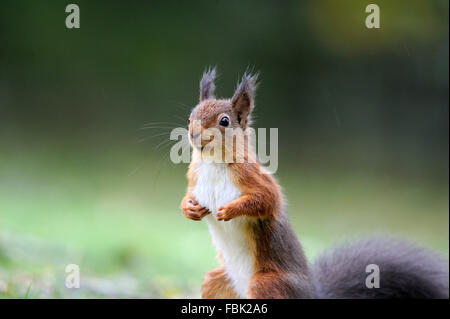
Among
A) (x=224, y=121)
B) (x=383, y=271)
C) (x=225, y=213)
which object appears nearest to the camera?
(x=225, y=213)

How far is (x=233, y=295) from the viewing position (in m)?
2.71

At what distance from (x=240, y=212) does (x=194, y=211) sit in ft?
0.63

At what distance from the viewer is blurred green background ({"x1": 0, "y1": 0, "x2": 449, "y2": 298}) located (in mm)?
6375

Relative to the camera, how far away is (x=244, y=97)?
2.56 m

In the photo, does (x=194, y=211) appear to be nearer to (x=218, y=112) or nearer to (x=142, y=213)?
(x=218, y=112)

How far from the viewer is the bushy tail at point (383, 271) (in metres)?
2.95

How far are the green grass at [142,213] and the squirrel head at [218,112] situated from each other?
1728mm

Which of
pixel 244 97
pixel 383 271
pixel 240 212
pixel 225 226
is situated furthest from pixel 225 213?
pixel 383 271

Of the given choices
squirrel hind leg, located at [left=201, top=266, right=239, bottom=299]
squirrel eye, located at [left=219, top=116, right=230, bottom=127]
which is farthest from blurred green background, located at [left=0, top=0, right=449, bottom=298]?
squirrel eye, located at [left=219, top=116, right=230, bottom=127]

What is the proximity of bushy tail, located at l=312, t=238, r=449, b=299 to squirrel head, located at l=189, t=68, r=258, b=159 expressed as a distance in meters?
0.86

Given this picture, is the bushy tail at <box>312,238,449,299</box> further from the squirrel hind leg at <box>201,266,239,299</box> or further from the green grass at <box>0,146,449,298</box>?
the green grass at <box>0,146,449,298</box>

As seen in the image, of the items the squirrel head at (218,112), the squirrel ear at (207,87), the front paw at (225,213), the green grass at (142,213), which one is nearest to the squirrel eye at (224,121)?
the squirrel head at (218,112)
